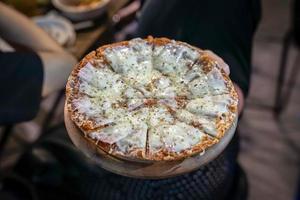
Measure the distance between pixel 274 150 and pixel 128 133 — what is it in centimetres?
154

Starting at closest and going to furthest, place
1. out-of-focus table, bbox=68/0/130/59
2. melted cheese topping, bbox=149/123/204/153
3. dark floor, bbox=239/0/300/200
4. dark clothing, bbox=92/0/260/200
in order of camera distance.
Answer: melted cheese topping, bbox=149/123/204/153
dark clothing, bbox=92/0/260/200
out-of-focus table, bbox=68/0/130/59
dark floor, bbox=239/0/300/200

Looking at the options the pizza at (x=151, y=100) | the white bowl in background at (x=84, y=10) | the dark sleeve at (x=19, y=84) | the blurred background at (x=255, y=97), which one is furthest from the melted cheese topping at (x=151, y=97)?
the white bowl in background at (x=84, y=10)

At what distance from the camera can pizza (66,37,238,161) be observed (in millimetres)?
678

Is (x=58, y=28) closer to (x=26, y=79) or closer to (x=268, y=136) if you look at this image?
(x=26, y=79)

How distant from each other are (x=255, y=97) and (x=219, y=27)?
130cm

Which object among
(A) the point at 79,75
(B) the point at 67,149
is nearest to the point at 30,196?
(B) the point at 67,149

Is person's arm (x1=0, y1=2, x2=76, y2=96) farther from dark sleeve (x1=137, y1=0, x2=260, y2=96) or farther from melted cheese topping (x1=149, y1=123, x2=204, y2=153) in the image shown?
melted cheese topping (x1=149, y1=123, x2=204, y2=153)

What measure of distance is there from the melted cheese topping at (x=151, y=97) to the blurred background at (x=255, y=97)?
25.1 inches

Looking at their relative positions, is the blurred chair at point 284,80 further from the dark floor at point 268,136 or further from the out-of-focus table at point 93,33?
the out-of-focus table at point 93,33

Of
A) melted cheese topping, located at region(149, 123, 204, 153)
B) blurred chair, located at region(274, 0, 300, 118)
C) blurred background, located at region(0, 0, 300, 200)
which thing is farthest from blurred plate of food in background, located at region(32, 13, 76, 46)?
blurred chair, located at region(274, 0, 300, 118)

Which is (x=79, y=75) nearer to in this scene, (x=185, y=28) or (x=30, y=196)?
(x=185, y=28)

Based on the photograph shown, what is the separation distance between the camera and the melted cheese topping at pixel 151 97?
27.0 inches

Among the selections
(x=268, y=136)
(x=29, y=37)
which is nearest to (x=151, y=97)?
(x=29, y=37)

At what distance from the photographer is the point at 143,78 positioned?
76 centimetres
